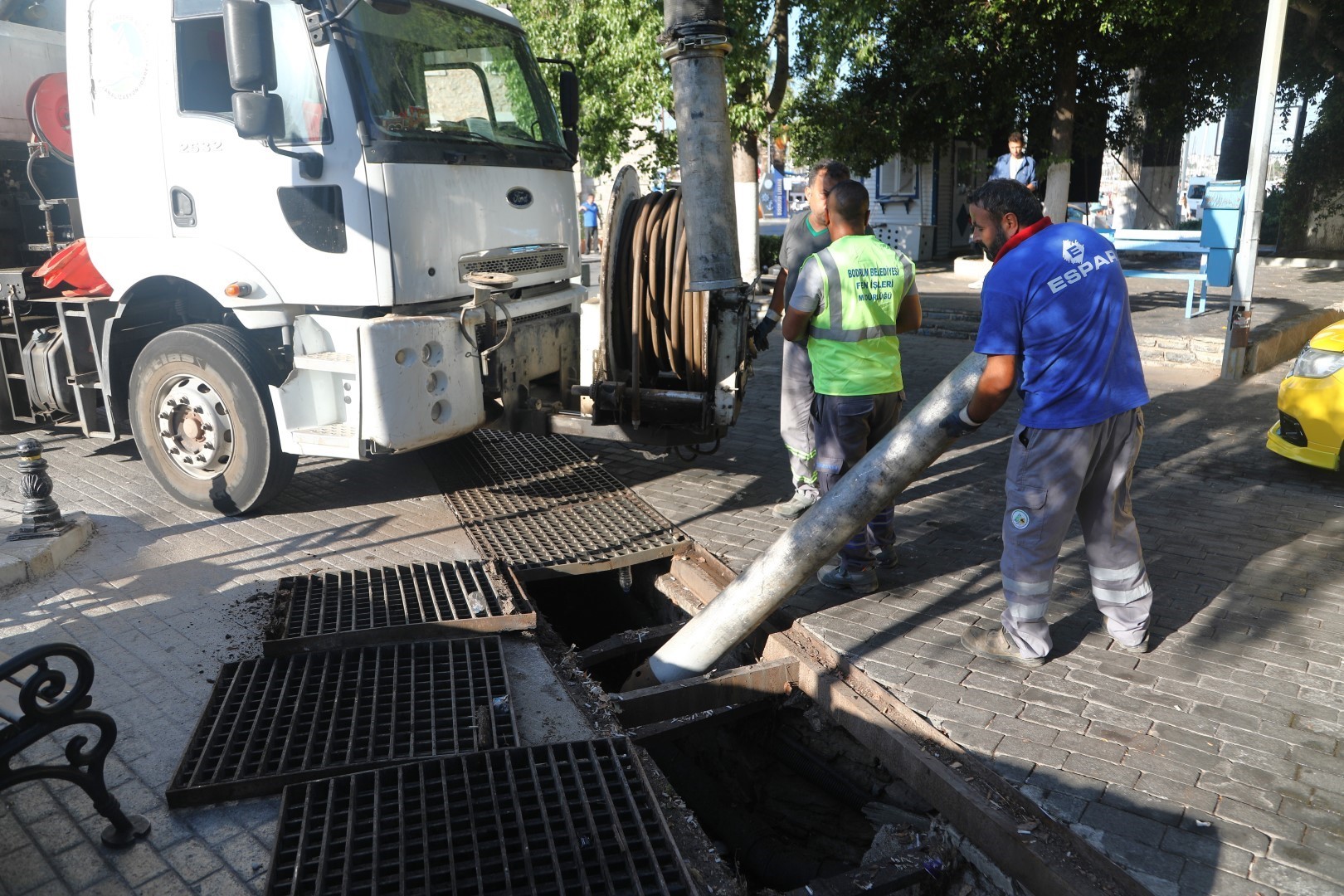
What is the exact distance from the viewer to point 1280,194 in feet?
63.6

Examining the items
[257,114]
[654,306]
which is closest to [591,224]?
[654,306]

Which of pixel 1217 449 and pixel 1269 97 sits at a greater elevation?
pixel 1269 97

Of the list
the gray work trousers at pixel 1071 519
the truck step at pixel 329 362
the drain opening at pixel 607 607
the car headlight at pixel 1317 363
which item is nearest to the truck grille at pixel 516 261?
the truck step at pixel 329 362

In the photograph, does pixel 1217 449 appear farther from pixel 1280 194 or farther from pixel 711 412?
pixel 1280 194

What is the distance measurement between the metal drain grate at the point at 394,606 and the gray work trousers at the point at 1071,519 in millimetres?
2130

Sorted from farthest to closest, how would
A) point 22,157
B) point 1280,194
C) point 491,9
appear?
point 1280,194, point 22,157, point 491,9

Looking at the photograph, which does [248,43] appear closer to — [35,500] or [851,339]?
[35,500]

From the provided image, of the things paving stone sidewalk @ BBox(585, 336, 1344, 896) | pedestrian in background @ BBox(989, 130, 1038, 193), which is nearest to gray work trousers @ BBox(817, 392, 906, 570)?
paving stone sidewalk @ BBox(585, 336, 1344, 896)

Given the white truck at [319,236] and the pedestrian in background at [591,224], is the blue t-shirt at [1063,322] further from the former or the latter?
the pedestrian in background at [591,224]

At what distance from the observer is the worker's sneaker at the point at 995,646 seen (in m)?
4.04

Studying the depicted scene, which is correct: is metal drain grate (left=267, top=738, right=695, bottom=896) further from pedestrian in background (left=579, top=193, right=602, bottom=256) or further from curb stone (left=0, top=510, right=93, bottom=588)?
pedestrian in background (left=579, top=193, right=602, bottom=256)

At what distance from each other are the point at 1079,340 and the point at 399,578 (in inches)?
133

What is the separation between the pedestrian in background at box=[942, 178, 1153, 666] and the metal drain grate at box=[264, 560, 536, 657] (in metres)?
2.18

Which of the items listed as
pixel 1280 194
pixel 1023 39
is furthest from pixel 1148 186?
pixel 1023 39
